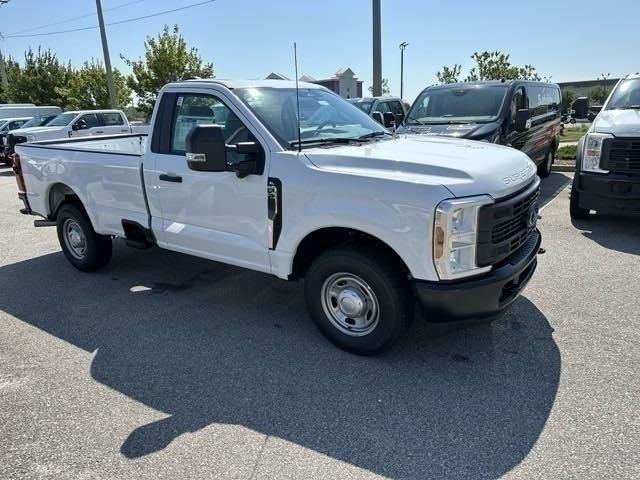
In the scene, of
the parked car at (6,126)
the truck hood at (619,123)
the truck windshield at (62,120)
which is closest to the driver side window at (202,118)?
the truck hood at (619,123)

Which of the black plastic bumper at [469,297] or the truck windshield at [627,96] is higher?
the truck windshield at [627,96]

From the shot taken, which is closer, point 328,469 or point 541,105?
point 328,469

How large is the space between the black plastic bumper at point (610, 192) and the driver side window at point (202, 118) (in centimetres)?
499

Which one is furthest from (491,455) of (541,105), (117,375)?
(541,105)

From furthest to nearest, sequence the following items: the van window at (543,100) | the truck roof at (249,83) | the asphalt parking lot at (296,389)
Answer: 1. the van window at (543,100)
2. the truck roof at (249,83)
3. the asphalt parking lot at (296,389)

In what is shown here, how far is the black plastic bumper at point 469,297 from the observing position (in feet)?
10.4

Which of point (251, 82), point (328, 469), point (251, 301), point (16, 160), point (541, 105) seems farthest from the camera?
point (541, 105)

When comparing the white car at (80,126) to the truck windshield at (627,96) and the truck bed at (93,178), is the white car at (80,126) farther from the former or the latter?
the truck windshield at (627,96)

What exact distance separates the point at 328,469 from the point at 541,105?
31.4ft

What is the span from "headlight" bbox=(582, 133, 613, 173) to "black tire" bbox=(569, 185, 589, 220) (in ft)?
1.42

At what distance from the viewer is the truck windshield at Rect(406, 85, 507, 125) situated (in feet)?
26.8

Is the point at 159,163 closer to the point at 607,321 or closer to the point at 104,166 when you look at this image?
the point at 104,166

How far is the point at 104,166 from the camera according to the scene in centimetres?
508

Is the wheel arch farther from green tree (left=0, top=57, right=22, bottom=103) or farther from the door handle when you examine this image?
green tree (left=0, top=57, right=22, bottom=103)
